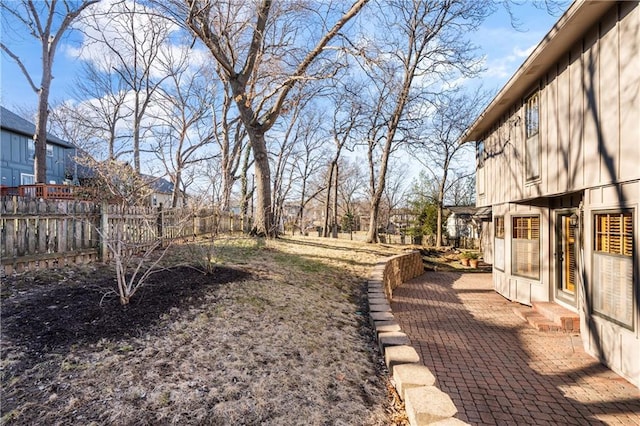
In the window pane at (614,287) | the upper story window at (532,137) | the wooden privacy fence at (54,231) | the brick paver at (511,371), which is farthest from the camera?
the upper story window at (532,137)

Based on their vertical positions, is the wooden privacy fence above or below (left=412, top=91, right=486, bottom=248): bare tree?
below

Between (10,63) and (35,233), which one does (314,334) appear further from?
(10,63)

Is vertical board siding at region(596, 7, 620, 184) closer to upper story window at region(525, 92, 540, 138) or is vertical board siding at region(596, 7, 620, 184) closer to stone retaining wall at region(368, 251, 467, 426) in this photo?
upper story window at region(525, 92, 540, 138)

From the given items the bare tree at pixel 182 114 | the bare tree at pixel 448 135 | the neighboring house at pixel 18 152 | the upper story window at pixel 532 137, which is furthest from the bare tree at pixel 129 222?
the neighboring house at pixel 18 152

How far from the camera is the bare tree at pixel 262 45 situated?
7543 mm

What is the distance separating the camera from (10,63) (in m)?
12.3

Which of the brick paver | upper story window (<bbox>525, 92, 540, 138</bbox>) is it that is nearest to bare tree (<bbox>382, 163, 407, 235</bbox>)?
upper story window (<bbox>525, 92, 540, 138</bbox>)

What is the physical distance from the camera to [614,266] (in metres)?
4.10

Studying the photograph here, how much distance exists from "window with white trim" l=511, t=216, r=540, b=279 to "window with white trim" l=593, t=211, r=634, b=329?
8.24 ft

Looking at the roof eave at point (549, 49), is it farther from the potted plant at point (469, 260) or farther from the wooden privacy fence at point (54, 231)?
the potted plant at point (469, 260)

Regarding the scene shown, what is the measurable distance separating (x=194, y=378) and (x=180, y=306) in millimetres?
1249

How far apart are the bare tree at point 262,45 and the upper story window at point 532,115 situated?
4278mm

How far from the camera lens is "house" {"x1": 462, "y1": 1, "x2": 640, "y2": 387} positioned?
379 centimetres

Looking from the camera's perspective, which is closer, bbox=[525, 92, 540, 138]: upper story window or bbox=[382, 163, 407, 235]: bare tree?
bbox=[525, 92, 540, 138]: upper story window
